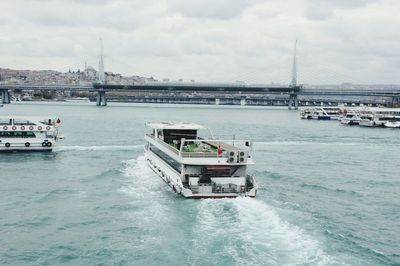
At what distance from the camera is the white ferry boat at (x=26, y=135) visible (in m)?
51.0

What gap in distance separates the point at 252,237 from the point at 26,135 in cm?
3561

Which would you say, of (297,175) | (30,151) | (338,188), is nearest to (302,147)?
(297,175)

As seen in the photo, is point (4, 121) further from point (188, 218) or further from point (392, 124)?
point (392, 124)

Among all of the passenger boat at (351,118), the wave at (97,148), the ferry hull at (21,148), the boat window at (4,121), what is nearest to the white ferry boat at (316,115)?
the passenger boat at (351,118)

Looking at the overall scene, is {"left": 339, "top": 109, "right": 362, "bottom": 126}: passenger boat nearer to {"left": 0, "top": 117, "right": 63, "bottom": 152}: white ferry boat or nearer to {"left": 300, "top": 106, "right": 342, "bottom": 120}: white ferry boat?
{"left": 300, "top": 106, "right": 342, "bottom": 120}: white ferry boat

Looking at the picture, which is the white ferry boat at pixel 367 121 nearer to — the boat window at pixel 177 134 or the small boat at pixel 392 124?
the small boat at pixel 392 124

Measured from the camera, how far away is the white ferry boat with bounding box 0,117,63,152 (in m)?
51.0

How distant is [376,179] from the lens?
132 ft

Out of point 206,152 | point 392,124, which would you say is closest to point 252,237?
point 206,152

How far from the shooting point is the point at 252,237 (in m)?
22.7

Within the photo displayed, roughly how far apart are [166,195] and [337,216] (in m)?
9.87

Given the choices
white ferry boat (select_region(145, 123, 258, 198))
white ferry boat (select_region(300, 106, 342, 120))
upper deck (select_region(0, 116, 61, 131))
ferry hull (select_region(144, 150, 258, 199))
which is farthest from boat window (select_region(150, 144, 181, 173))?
white ferry boat (select_region(300, 106, 342, 120))

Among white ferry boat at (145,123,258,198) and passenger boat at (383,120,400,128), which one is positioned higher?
white ferry boat at (145,123,258,198)

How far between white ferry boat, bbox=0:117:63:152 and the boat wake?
28959mm
